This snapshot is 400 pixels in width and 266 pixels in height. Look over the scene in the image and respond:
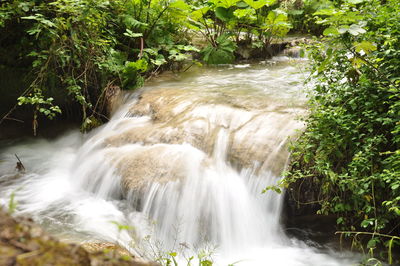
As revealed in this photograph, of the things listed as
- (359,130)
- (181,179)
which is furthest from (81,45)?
(359,130)

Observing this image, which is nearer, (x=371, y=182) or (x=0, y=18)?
(x=371, y=182)

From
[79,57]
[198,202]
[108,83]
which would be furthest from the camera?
[108,83]

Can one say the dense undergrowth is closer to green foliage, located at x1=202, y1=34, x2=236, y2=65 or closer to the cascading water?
green foliage, located at x1=202, y1=34, x2=236, y2=65

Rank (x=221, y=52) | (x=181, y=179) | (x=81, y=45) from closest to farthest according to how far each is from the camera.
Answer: (x=181, y=179)
(x=81, y=45)
(x=221, y=52)

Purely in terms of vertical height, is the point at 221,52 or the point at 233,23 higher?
the point at 233,23

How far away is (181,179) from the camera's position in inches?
157

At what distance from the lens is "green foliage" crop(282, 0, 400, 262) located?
2840mm

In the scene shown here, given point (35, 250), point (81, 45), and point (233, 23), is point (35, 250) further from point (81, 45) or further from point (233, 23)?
point (233, 23)

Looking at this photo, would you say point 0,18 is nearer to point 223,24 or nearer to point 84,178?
point 84,178

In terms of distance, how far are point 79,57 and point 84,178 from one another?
6.70 ft

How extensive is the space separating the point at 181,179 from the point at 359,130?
6.46ft

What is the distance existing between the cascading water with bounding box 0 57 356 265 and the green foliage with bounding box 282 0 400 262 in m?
0.57

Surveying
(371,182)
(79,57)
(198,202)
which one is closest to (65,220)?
(198,202)

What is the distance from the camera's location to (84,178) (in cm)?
479
